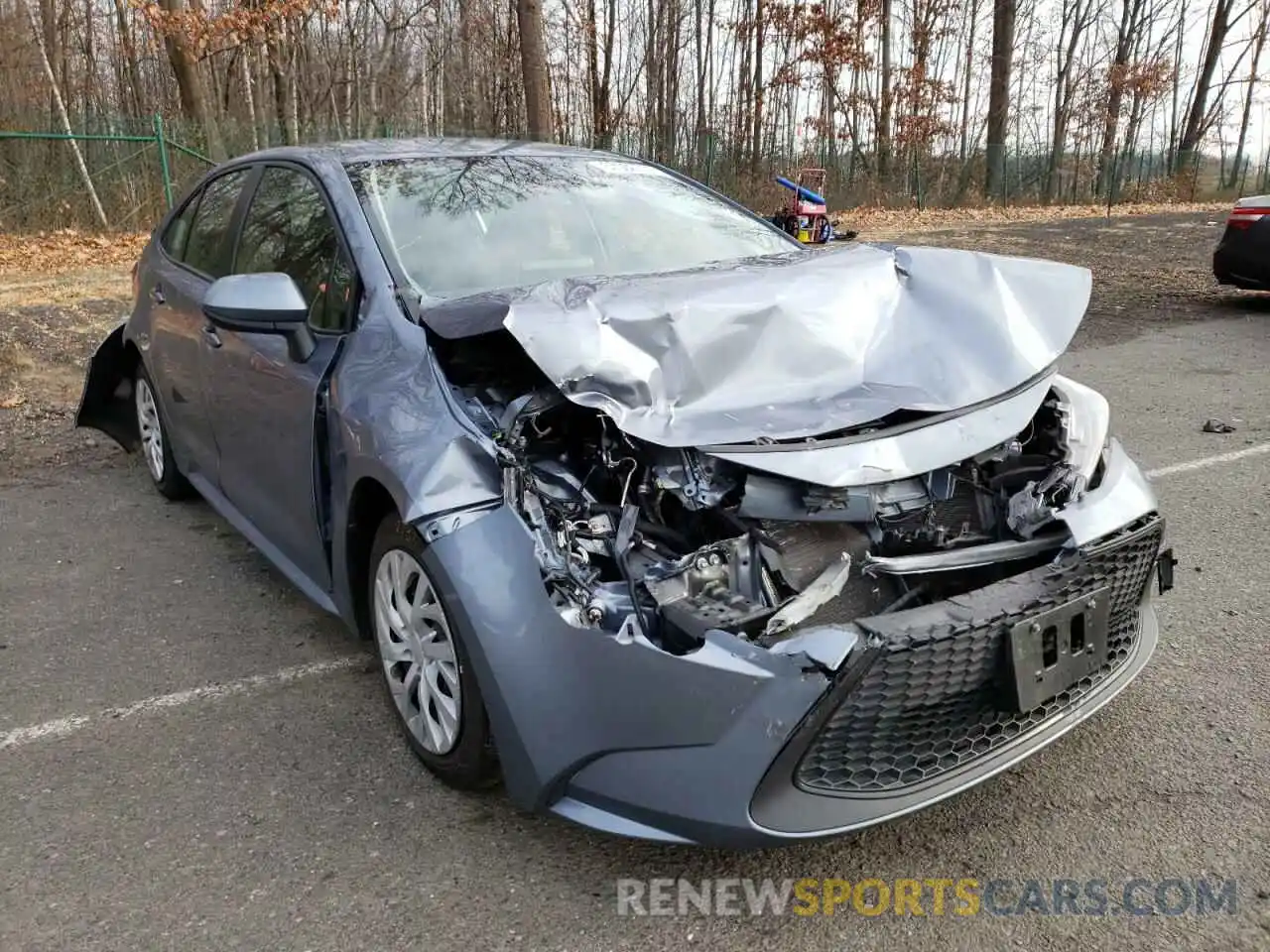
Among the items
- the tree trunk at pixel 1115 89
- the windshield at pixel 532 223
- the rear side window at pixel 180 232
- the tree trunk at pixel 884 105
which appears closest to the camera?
the windshield at pixel 532 223

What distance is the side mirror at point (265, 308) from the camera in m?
2.85

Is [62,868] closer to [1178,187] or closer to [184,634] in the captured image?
[184,634]

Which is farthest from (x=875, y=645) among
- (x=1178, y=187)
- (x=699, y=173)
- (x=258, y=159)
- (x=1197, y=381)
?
(x=1178, y=187)

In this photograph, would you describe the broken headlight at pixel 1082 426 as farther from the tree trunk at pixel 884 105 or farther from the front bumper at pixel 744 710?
the tree trunk at pixel 884 105

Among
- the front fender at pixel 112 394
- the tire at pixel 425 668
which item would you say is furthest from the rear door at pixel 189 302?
the tire at pixel 425 668

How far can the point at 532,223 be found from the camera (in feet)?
11.1

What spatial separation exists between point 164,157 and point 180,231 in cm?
1054

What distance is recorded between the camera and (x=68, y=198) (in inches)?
545

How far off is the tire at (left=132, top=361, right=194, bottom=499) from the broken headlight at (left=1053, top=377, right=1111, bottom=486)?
3.77 m

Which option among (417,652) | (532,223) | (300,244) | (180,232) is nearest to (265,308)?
(300,244)

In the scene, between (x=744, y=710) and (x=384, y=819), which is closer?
(x=744, y=710)

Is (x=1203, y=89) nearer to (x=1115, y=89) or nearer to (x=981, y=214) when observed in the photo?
(x=1115, y=89)

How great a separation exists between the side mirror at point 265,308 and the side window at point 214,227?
95 cm

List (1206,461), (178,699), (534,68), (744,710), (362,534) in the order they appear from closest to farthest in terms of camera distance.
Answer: (744,710), (362,534), (178,699), (1206,461), (534,68)
